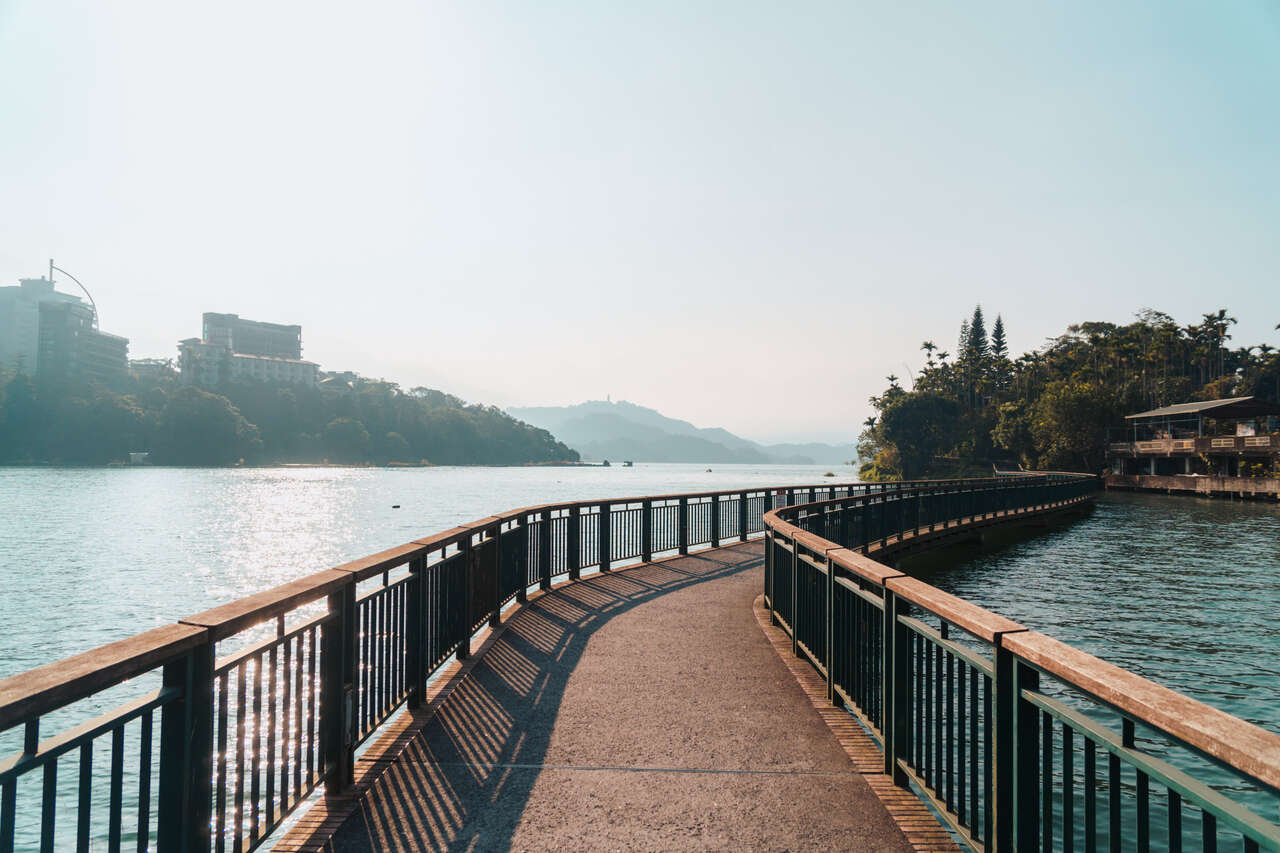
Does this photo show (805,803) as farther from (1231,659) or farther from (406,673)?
(1231,659)

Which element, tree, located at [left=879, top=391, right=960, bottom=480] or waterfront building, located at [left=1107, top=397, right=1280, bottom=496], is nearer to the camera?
waterfront building, located at [left=1107, top=397, right=1280, bottom=496]

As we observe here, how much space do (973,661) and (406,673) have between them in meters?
4.17

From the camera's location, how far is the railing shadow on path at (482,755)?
4.05 m

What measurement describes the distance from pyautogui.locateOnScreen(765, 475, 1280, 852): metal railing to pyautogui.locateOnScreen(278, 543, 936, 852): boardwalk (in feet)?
1.62

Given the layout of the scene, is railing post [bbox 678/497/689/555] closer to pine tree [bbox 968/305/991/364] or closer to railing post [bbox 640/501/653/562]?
railing post [bbox 640/501/653/562]

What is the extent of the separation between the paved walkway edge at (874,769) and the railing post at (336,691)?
3.22m

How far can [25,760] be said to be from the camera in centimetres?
216

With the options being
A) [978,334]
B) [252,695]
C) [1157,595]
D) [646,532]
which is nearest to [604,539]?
[646,532]

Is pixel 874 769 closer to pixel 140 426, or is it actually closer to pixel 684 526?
pixel 684 526

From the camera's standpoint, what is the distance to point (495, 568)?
349 inches

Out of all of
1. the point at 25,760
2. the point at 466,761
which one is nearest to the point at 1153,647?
the point at 466,761

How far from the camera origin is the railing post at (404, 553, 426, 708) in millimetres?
5756

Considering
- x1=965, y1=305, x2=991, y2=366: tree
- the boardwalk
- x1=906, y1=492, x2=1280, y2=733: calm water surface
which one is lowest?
x1=906, y1=492, x2=1280, y2=733: calm water surface

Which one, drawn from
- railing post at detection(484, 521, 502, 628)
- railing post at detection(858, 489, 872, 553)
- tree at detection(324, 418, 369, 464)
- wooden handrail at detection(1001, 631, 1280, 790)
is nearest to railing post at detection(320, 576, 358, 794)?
wooden handrail at detection(1001, 631, 1280, 790)
